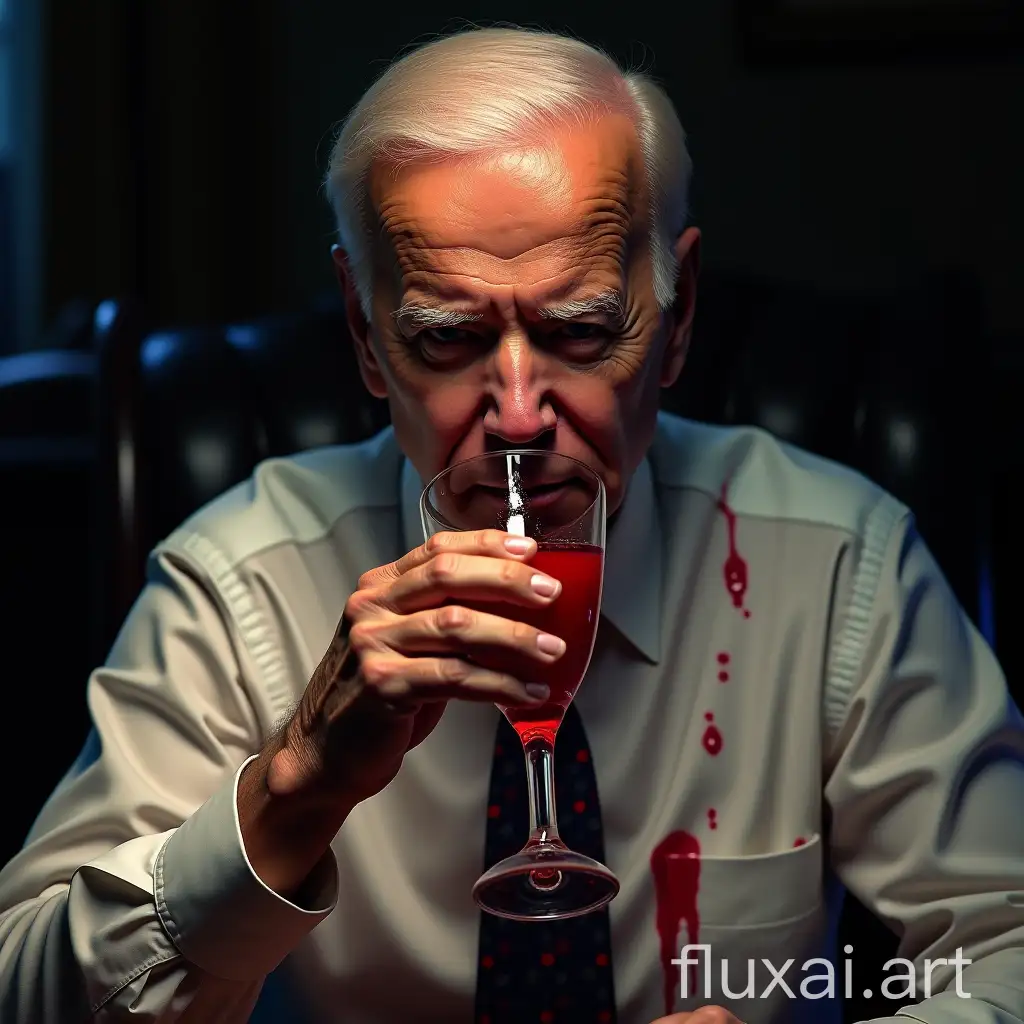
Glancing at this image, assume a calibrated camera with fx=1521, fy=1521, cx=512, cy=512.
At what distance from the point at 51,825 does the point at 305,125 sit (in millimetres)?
2494

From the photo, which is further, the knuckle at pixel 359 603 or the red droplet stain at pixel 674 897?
the red droplet stain at pixel 674 897

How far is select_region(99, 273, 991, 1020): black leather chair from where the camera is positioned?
6.27 feet

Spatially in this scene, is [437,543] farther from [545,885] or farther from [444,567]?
[545,885]

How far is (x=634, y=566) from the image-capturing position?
1714 mm

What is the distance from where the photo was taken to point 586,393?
1.50m

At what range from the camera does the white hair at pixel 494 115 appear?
150cm

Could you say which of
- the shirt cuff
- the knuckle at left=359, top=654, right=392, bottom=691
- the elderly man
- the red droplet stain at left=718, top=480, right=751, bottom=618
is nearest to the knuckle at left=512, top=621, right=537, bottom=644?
the knuckle at left=359, top=654, right=392, bottom=691

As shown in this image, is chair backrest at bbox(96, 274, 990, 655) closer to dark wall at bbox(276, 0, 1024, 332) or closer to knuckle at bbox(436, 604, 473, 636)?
knuckle at bbox(436, 604, 473, 636)

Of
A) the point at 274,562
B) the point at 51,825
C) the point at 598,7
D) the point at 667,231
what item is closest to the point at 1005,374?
the point at 598,7

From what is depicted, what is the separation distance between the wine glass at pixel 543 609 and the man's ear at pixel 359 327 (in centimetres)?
51

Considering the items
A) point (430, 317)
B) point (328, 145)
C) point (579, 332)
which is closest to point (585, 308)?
point (579, 332)

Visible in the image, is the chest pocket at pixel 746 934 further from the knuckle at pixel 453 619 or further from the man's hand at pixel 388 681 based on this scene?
the knuckle at pixel 453 619

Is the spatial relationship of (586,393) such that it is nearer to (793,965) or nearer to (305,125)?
(793,965)

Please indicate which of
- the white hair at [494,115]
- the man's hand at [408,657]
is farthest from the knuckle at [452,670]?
the white hair at [494,115]
